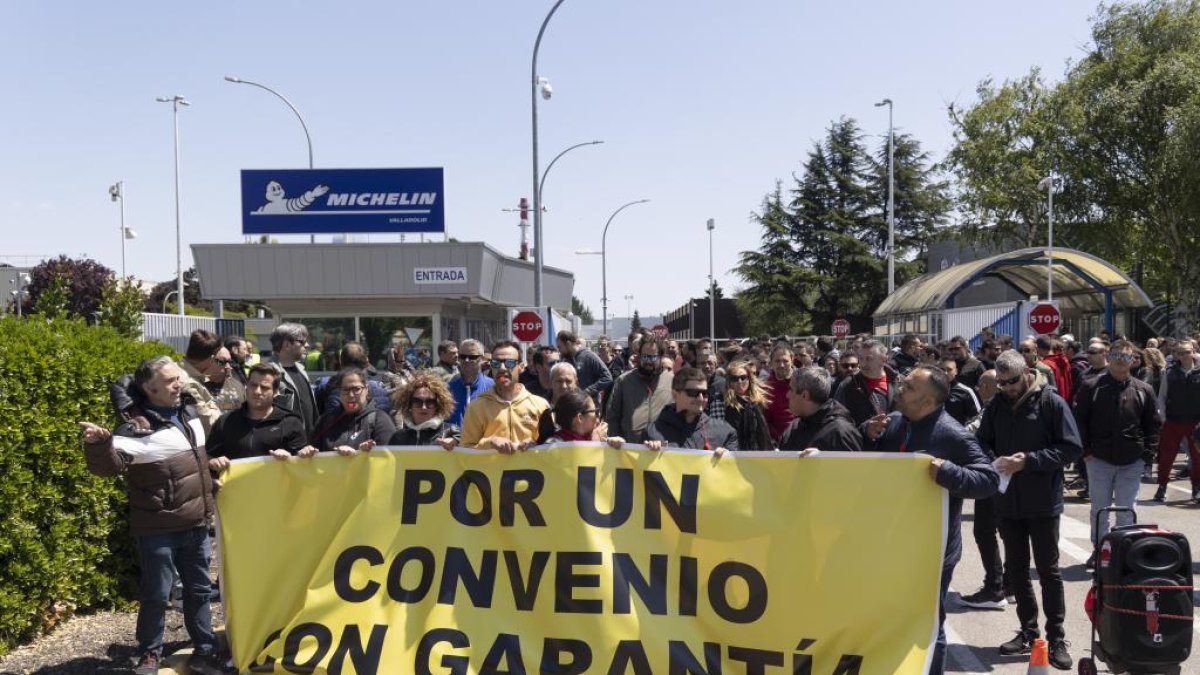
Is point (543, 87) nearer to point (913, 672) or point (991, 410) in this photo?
point (991, 410)

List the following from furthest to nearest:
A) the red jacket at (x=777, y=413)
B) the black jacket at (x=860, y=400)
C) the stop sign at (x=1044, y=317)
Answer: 1. the stop sign at (x=1044, y=317)
2. the black jacket at (x=860, y=400)
3. the red jacket at (x=777, y=413)

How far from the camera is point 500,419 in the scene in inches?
283

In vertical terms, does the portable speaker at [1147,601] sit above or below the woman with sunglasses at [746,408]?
below

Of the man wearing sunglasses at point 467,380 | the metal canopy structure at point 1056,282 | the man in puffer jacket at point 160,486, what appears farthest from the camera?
the metal canopy structure at point 1056,282

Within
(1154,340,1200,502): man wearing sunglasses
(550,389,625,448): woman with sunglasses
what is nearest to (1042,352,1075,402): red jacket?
(1154,340,1200,502): man wearing sunglasses

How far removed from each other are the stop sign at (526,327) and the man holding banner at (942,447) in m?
14.8

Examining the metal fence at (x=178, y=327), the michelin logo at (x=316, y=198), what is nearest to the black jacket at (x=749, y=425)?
the metal fence at (x=178, y=327)

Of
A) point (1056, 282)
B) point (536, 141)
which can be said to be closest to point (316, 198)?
point (536, 141)

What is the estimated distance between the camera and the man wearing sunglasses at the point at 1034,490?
6387mm

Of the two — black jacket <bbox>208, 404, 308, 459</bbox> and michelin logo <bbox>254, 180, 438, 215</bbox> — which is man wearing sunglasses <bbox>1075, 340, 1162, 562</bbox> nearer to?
black jacket <bbox>208, 404, 308, 459</bbox>

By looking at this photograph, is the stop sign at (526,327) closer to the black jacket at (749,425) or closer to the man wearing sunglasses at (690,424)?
the black jacket at (749,425)

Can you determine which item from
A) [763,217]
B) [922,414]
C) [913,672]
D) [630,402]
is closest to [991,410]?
[922,414]

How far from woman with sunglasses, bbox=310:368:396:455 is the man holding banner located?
3.05 meters

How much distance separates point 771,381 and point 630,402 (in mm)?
1300
